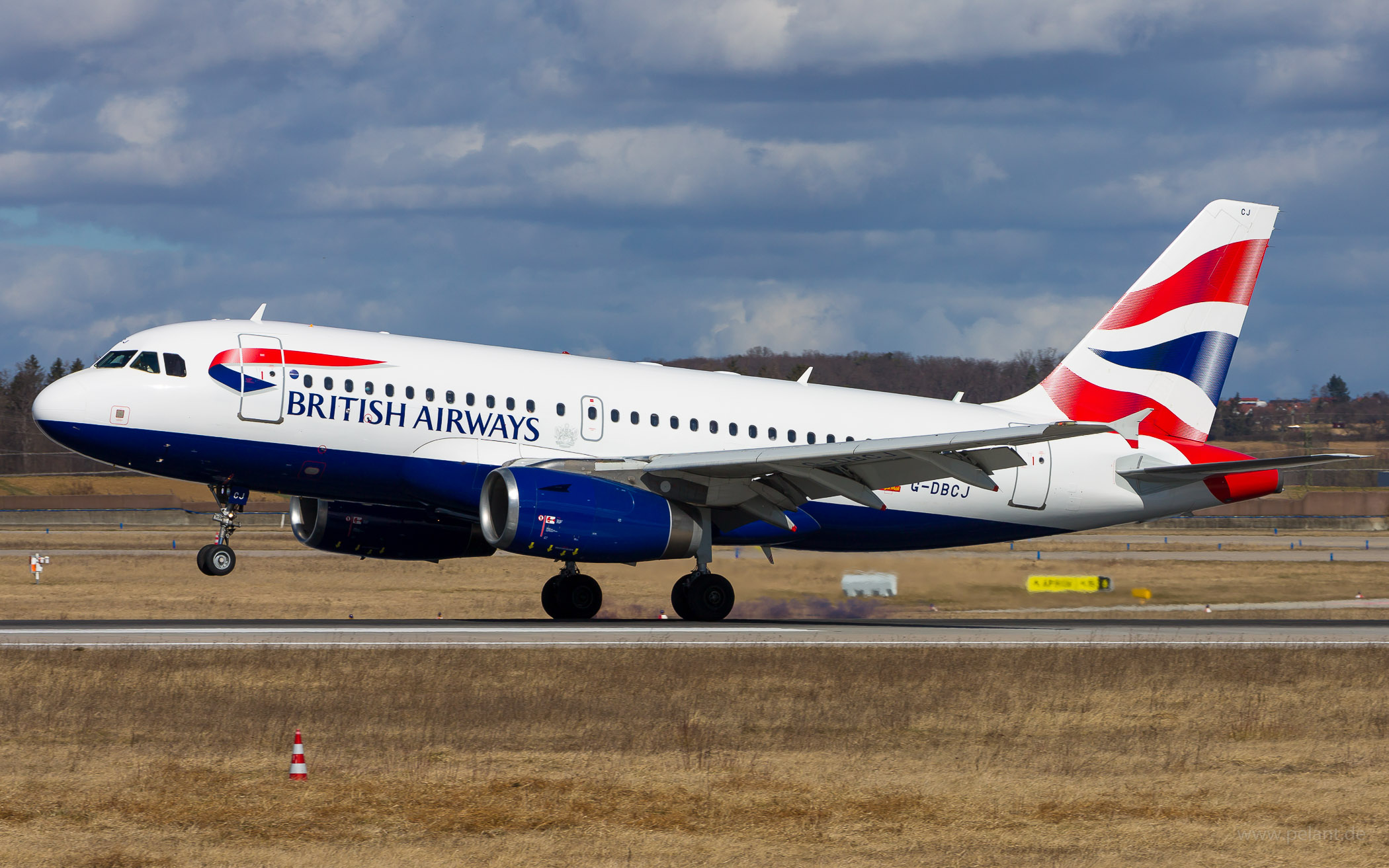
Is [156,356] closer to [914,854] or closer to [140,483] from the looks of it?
[914,854]

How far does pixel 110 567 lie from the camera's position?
5409cm

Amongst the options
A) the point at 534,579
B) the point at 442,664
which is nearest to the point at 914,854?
the point at 442,664

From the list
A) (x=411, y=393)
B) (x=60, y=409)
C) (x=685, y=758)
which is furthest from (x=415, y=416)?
(x=685, y=758)

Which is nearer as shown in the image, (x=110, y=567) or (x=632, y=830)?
(x=632, y=830)

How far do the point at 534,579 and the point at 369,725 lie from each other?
33085mm

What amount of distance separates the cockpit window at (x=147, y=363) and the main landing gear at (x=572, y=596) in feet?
29.1

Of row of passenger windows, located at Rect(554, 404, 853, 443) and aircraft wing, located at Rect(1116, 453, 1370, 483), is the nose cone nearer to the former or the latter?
row of passenger windows, located at Rect(554, 404, 853, 443)

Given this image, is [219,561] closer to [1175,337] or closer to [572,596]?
[572,596]

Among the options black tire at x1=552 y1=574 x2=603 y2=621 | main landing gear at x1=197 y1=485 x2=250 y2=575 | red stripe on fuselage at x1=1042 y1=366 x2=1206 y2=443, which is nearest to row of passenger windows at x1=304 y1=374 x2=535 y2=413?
main landing gear at x1=197 y1=485 x2=250 y2=575

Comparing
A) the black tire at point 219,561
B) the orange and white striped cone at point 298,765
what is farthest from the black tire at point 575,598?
the orange and white striped cone at point 298,765

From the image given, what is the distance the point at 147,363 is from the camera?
2644 centimetres

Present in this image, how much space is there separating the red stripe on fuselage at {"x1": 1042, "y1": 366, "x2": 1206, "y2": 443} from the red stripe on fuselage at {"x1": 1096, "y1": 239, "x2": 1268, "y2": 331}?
1491mm

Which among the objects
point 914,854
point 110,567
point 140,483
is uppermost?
point 140,483

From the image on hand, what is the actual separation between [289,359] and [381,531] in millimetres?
4936
